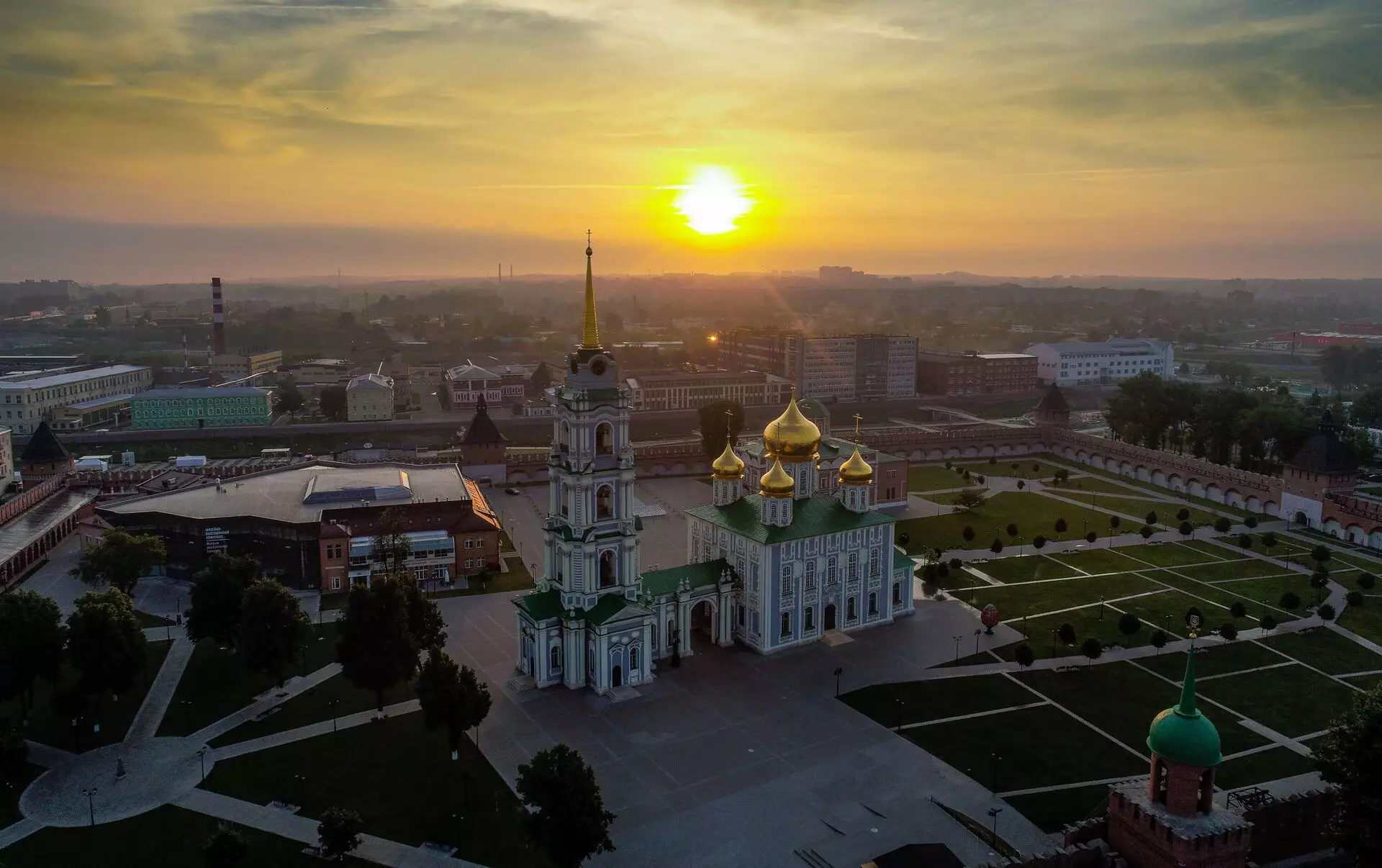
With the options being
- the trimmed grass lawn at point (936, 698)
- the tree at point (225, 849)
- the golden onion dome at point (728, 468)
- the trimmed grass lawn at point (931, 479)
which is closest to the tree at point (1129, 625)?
the trimmed grass lawn at point (936, 698)

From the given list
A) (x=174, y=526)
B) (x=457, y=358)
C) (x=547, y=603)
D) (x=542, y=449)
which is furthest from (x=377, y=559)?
(x=457, y=358)

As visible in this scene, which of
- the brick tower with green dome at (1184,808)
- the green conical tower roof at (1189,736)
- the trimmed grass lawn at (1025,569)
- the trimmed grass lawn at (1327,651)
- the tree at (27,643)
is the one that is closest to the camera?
the green conical tower roof at (1189,736)

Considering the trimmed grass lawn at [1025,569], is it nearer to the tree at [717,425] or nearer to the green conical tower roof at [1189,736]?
the tree at [717,425]

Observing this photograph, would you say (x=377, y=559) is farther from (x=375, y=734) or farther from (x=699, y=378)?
(x=699, y=378)

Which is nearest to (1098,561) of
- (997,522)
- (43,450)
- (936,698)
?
(997,522)

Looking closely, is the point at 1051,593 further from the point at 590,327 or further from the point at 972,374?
the point at 972,374

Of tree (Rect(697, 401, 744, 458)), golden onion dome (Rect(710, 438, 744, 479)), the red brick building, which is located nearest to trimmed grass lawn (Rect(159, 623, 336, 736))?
golden onion dome (Rect(710, 438, 744, 479))
